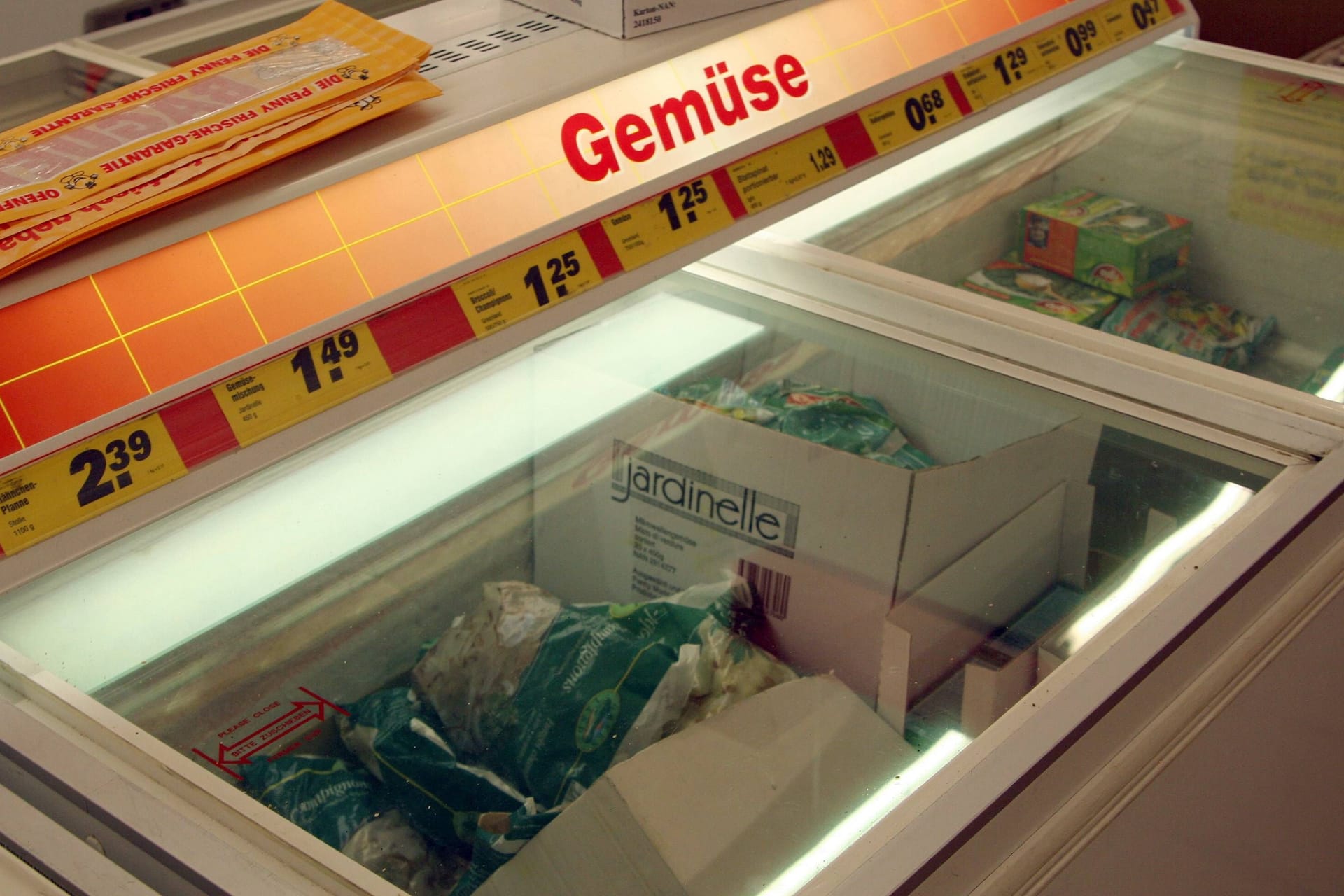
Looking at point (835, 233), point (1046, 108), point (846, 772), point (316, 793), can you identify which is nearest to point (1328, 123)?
point (1046, 108)

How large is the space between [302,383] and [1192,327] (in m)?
1.41

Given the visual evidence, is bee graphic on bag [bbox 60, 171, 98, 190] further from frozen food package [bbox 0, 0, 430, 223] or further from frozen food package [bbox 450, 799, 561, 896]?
frozen food package [bbox 450, 799, 561, 896]

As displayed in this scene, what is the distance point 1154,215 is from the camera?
6.63 feet

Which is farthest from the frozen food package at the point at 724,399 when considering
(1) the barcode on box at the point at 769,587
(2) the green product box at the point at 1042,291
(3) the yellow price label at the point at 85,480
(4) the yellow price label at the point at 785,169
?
(3) the yellow price label at the point at 85,480

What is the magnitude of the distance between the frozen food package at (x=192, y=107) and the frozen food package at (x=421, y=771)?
57cm

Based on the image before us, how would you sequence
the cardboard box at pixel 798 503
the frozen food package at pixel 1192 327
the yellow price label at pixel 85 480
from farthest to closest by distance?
1. the frozen food package at pixel 1192 327
2. the cardboard box at pixel 798 503
3. the yellow price label at pixel 85 480

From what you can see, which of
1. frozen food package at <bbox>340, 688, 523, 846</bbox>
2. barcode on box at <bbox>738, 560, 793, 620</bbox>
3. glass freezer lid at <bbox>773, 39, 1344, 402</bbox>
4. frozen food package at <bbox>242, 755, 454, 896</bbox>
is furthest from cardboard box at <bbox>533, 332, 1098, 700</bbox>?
frozen food package at <bbox>242, 755, 454, 896</bbox>

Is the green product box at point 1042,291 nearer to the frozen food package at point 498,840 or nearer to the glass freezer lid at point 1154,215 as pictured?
the glass freezer lid at point 1154,215

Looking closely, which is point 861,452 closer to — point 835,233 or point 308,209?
point 835,233

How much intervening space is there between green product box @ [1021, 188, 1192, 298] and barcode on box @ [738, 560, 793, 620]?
88 cm

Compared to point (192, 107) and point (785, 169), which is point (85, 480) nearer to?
point (192, 107)

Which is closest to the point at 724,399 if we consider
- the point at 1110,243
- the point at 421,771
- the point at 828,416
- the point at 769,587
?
the point at 828,416

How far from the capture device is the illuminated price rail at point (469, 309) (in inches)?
33.9

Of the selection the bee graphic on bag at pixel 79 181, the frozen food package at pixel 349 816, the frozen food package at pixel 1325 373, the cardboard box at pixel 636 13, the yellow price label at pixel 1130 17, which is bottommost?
the frozen food package at pixel 1325 373
